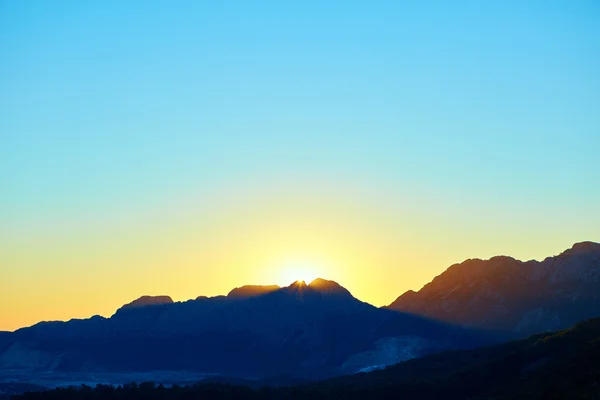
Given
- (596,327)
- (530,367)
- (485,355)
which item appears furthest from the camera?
(485,355)

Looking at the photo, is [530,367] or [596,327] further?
[596,327]

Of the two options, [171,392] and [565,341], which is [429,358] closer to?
[565,341]

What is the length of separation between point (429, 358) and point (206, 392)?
58914mm

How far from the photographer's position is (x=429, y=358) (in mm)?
175375

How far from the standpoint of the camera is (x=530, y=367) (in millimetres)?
134000

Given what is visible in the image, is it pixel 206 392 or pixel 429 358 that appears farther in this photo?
pixel 429 358

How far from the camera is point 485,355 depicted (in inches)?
6289

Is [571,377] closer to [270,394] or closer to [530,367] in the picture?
[530,367]

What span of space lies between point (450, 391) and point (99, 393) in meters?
63.0

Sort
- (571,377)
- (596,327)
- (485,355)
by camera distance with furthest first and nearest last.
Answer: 1. (485,355)
2. (596,327)
3. (571,377)

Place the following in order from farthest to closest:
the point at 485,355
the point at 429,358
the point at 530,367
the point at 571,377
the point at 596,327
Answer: the point at 429,358 < the point at 485,355 < the point at 596,327 < the point at 530,367 < the point at 571,377

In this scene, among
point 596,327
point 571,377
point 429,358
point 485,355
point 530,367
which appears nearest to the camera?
point 571,377

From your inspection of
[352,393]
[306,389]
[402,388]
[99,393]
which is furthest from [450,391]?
[99,393]

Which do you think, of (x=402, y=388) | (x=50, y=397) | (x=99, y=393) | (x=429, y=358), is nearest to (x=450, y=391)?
(x=402, y=388)
